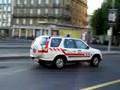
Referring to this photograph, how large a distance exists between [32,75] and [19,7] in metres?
110

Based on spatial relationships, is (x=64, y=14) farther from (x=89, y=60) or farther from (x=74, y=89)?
(x=74, y=89)

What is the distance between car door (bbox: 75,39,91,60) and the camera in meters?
20.1

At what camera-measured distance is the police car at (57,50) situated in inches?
731

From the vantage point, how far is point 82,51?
20.2m

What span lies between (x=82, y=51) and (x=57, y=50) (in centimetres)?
191

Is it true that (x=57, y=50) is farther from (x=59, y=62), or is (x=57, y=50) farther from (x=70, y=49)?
(x=70, y=49)

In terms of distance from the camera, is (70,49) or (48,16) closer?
(70,49)

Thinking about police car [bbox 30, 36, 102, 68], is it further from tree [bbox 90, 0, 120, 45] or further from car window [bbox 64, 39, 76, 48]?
tree [bbox 90, 0, 120, 45]

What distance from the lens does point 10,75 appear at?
15.1 meters

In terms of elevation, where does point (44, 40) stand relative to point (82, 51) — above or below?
above

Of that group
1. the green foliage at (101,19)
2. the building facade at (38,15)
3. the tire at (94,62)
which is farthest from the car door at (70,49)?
the building facade at (38,15)

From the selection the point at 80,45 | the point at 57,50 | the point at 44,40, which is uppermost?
the point at 44,40

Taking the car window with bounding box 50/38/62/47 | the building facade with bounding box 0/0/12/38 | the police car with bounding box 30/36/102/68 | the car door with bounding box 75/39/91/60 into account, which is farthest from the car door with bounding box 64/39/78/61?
the building facade with bounding box 0/0/12/38

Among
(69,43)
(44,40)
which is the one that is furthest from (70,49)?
(44,40)
